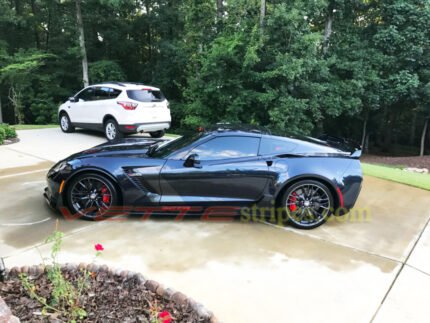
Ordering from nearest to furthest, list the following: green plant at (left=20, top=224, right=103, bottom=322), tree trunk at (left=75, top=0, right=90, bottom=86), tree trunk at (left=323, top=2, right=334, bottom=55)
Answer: green plant at (left=20, top=224, right=103, bottom=322) < tree trunk at (left=323, top=2, right=334, bottom=55) < tree trunk at (left=75, top=0, right=90, bottom=86)

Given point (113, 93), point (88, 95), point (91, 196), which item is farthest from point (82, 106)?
point (91, 196)

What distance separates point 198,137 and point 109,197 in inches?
51.3

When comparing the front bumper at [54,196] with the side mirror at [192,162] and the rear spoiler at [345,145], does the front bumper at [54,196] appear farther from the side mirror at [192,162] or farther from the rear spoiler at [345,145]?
the rear spoiler at [345,145]

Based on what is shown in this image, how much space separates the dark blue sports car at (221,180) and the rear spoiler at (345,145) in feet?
0.16


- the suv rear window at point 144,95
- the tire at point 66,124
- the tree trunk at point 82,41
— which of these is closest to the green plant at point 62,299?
the suv rear window at point 144,95

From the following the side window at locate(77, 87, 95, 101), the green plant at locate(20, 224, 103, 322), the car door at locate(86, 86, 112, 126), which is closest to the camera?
the green plant at locate(20, 224, 103, 322)

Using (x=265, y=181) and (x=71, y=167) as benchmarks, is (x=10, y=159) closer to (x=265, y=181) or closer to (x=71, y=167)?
(x=71, y=167)

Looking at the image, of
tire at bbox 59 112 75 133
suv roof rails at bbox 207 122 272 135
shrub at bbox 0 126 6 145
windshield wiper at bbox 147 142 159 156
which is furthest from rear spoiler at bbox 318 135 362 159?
tire at bbox 59 112 75 133

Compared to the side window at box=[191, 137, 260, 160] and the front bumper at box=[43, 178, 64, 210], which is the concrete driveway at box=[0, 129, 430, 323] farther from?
the side window at box=[191, 137, 260, 160]

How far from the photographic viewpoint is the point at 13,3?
65.0ft

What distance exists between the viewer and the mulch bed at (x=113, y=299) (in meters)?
2.22

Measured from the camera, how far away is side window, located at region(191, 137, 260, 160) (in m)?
4.07

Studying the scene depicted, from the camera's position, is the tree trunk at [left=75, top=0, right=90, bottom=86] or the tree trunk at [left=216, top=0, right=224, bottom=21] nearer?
the tree trunk at [left=216, top=0, right=224, bottom=21]

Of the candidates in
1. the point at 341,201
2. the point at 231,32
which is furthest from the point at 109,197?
the point at 231,32
